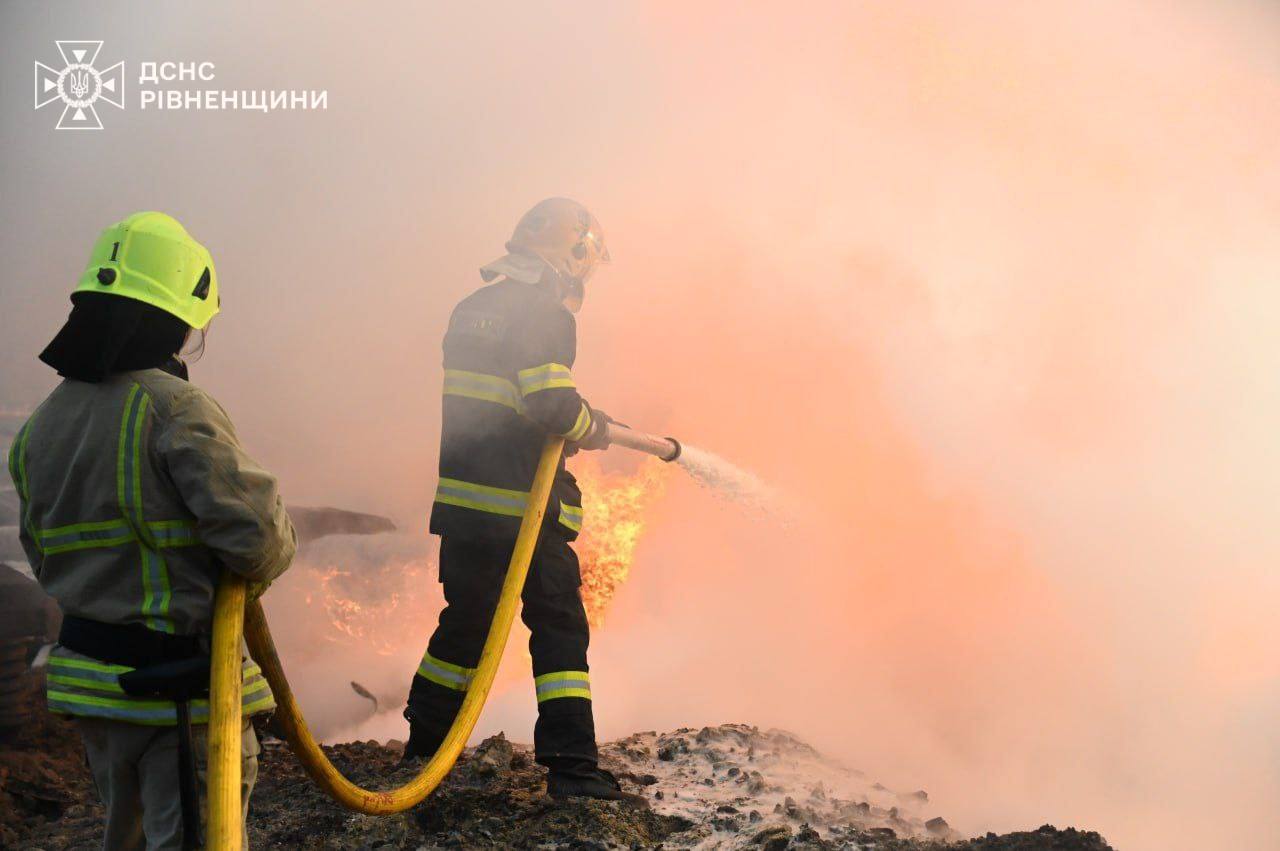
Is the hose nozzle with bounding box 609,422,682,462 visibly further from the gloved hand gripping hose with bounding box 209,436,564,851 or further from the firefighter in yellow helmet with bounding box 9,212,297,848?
the firefighter in yellow helmet with bounding box 9,212,297,848

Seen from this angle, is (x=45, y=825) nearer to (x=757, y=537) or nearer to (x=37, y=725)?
(x=37, y=725)

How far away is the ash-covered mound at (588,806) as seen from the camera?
A: 363cm

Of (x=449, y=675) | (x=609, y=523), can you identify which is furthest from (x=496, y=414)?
(x=609, y=523)

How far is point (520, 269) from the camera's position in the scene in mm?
4305

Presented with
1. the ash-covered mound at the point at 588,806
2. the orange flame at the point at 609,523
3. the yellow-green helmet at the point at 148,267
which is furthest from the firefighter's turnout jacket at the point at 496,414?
the orange flame at the point at 609,523

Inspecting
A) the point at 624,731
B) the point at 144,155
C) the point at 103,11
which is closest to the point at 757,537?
the point at 624,731

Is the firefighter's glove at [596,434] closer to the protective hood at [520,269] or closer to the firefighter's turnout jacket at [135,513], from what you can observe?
the protective hood at [520,269]

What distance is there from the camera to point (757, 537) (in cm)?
663

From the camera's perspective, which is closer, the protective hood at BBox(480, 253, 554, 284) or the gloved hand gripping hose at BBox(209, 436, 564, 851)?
the gloved hand gripping hose at BBox(209, 436, 564, 851)

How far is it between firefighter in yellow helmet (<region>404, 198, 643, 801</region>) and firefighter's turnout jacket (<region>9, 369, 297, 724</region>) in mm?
1842

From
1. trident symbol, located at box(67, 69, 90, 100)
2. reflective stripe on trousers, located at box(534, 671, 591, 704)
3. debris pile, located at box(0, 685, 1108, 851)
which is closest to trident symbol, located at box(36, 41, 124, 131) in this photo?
trident symbol, located at box(67, 69, 90, 100)

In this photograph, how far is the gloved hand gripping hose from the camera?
2225mm

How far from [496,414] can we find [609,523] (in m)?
2.79

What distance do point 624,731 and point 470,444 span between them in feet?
7.11
